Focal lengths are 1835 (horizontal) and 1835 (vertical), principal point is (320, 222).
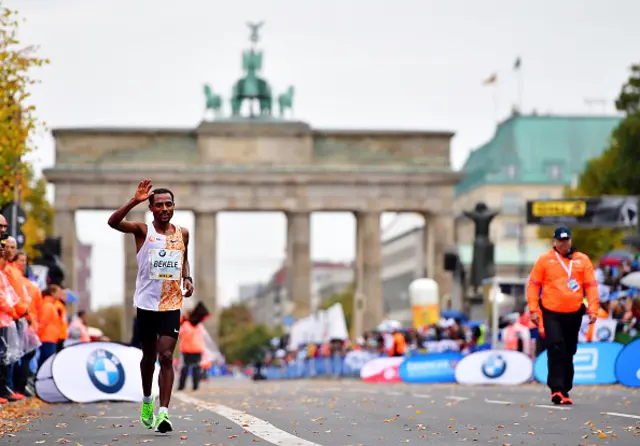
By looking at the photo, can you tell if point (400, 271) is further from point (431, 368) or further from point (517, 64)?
point (431, 368)

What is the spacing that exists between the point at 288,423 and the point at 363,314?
7383 centimetres

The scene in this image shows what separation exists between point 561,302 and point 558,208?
33.2m

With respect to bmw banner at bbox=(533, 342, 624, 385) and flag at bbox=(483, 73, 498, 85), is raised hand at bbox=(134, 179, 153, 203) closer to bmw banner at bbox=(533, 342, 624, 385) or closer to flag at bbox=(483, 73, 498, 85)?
bmw banner at bbox=(533, 342, 624, 385)

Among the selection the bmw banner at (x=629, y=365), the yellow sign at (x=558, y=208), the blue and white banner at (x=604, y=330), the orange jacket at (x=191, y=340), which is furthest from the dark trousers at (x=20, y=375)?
the yellow sign at (x=558, y=208)

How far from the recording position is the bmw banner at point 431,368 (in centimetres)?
3466

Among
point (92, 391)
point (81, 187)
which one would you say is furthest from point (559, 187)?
point (92, 391)

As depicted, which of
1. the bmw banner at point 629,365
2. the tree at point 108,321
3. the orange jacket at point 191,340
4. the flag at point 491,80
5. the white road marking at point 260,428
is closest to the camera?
the white road marking at point 260,428

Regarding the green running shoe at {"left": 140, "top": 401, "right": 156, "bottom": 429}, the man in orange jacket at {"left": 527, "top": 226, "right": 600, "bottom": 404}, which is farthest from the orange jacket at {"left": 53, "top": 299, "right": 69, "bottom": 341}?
the green running shoe at {"left": 140, "top": 401, "right": 156, "bottom": 429}

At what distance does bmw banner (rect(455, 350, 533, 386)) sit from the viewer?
30.3 metres

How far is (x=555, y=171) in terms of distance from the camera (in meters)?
134

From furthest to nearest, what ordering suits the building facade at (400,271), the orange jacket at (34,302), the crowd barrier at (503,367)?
the building facade at (400,271), the crowd barrier at (503,367), the orange jacket at (34,302)

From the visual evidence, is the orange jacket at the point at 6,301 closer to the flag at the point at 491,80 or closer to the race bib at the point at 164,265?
the race bib at the point at 164,265

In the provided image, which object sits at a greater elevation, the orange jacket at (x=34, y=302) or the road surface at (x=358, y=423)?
the orange jacket at (x=34, y=302)

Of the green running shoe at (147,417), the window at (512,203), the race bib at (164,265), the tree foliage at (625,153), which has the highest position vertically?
the window at (512,203)
